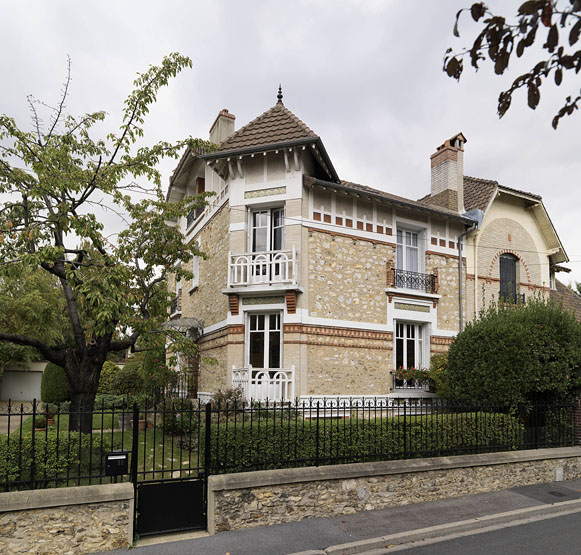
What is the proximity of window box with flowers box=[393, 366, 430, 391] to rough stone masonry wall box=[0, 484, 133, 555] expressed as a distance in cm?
921

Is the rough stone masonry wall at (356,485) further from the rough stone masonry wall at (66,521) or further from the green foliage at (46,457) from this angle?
the green foliage at (46,457)

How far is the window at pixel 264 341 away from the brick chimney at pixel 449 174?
7.63 metres

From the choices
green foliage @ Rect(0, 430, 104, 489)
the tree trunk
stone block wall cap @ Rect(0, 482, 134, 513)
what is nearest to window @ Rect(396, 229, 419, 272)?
the tree trunk

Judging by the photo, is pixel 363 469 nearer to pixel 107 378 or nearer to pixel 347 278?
pixel 347 278

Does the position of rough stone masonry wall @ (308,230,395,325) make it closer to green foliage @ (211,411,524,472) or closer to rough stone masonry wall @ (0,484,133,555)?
green foliage @ (211,411,524,472)

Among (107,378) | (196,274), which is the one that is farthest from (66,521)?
(107,378)

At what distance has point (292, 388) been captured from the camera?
1260 cm

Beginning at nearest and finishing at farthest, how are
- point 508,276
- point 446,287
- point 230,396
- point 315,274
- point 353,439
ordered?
point 353,439
point 230,396
point 315,274
point 446,287
point 508,276

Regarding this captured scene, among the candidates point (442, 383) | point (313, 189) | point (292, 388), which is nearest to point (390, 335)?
point (442, 383)

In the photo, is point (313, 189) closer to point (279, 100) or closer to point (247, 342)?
point (279, 100)

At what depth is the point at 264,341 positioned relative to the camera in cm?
1360

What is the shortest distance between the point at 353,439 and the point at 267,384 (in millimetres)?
4289

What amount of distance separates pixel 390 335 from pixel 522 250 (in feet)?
22.2

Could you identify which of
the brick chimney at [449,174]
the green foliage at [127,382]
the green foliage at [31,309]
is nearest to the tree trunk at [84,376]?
the green foliage at [31,309]
